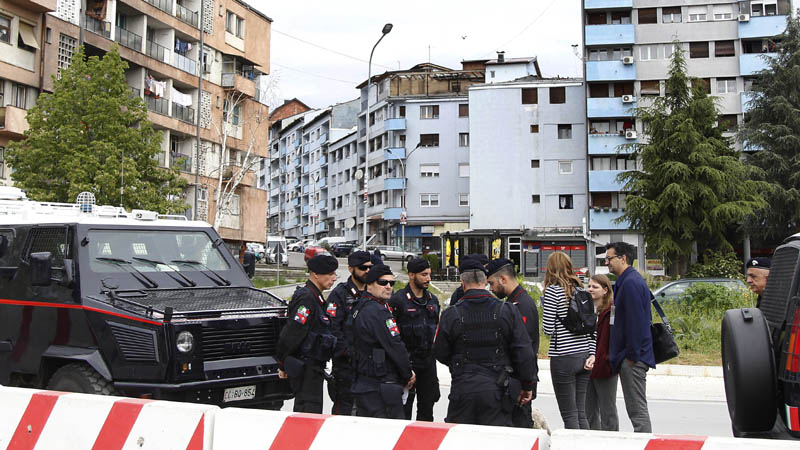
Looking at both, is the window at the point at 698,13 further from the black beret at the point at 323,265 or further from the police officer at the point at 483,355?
the police officer at the point at 483,355

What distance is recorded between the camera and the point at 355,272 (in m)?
7.65

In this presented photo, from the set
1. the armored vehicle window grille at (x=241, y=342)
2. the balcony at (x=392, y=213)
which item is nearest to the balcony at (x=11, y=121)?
the armored vehicle window grille at (x=241, y=342)

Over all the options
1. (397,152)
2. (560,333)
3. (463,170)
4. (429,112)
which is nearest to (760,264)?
(560,333)

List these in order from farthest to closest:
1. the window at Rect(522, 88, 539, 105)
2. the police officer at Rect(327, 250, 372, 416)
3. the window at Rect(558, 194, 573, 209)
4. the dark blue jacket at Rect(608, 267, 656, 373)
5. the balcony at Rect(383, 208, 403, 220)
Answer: the balcony at Rect(383, 208, 403, 220) → the window at Rect(522, 88, 539, 105) → the window at Rect(558, 194, 573, 209) → the dark blue jacket at Rect(608, 267, 656, 373) → the police officer at Rect(327, 250, 372, 416)

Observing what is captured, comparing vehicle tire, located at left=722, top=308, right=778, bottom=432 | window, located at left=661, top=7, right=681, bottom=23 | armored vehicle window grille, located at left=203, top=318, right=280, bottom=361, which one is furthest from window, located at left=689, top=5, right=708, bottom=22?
vehicle tire, located at left=722, top=308, right=778, bottom=432

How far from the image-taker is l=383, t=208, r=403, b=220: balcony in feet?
246

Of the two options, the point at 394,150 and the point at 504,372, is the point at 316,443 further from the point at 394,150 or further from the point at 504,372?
the point at 394,150

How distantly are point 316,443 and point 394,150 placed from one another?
71.6 metres

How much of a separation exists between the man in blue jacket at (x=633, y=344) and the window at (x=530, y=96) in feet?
191

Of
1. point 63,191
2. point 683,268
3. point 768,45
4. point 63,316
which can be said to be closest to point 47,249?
point 63,316

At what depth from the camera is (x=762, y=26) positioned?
5806cm

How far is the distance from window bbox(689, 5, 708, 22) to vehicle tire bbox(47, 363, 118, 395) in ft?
195

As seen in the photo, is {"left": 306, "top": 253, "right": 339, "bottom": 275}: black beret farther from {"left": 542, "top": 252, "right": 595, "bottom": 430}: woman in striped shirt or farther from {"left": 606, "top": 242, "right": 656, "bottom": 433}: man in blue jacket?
{"left": 606, "top": 242, "right": 656, "bottom": 433}: man in blue jacket

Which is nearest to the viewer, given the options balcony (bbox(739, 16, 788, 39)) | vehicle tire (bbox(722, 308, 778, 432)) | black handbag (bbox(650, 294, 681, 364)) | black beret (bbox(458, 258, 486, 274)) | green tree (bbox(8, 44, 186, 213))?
vehicle tire (bbox(722, 308, 778, 432))
